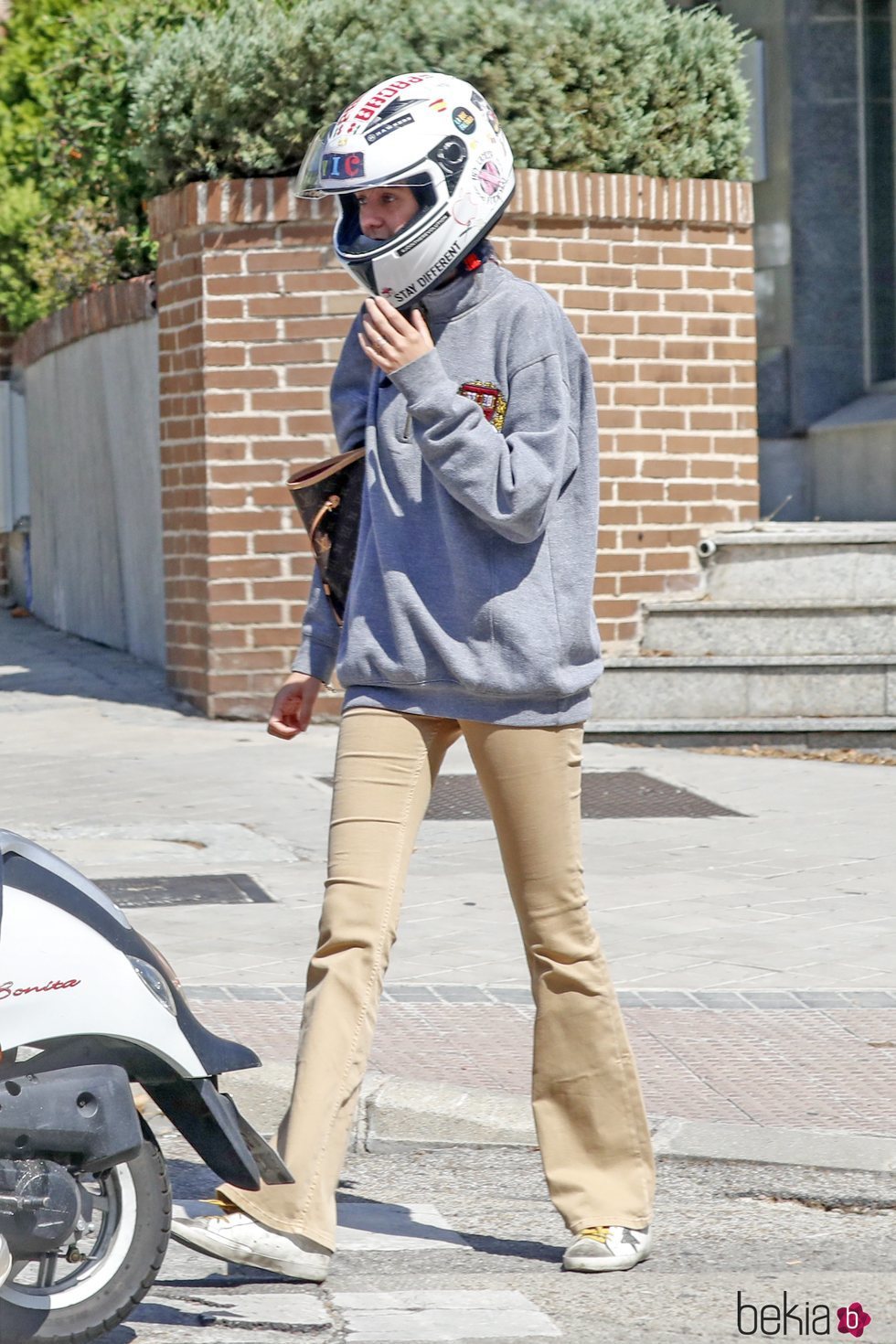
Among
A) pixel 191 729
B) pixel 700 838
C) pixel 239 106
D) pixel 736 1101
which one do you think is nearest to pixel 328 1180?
pixel 736 1101

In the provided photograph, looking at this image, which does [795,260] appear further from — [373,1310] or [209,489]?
[373,1310]

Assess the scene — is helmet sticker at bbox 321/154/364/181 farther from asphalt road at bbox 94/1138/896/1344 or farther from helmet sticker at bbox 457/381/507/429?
asphalt road at bbox 94/1138/896/1344

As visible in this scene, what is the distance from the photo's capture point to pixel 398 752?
385 centimetres

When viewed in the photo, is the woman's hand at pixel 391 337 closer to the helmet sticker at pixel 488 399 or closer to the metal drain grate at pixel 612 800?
the helmet sticker at pixel 488 399

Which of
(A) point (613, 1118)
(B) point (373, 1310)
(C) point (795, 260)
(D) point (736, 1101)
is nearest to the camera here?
(B) point (373, 1310)

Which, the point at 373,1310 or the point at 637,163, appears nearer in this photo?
the point at 373,1310

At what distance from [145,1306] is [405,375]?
1.66 meters

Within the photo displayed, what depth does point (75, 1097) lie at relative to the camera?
10.9 feet

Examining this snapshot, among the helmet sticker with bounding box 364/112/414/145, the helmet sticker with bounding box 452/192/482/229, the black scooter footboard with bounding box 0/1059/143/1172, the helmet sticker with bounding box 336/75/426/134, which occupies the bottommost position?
the black scooter footboard with bounding box 0/1059/143/1172

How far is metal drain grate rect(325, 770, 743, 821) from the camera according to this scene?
8430 mm

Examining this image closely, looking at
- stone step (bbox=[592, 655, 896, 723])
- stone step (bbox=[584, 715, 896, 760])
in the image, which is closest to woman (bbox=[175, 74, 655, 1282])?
stone step (bbox=[584, 715, 896, 760])

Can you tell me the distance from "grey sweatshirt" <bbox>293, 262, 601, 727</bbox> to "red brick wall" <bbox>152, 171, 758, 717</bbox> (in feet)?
21.5

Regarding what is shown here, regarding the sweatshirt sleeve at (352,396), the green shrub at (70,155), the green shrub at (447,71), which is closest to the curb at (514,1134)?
the sweatshirt sleeve at (352,396)

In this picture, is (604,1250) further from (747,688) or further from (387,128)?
(747,688)
